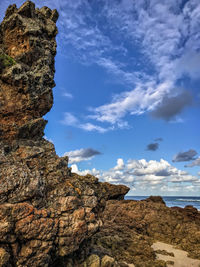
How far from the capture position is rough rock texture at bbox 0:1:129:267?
370 inches

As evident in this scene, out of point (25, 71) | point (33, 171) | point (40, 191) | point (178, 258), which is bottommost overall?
point (178, 258)

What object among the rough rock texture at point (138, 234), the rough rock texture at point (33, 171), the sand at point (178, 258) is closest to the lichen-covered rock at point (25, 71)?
the rough rock texture at point (33, 171)

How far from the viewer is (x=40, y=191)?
11070 mm

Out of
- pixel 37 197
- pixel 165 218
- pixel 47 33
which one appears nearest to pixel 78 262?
pixel 37 197

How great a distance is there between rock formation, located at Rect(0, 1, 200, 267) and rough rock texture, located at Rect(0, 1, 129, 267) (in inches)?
1.7

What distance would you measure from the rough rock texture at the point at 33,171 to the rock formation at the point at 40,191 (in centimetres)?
4

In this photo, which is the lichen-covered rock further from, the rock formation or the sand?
the sand

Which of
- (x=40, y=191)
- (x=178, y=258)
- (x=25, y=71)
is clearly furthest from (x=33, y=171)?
(x=178, y=258)

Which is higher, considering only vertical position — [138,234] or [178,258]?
[138,234]

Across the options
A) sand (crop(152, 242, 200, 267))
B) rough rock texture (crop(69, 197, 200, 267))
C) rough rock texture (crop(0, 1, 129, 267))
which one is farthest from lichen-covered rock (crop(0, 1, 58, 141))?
sand (crop(152, 242, 200, 267))

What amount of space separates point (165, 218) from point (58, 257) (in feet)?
60.4

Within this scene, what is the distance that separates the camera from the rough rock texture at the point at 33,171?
9396mm

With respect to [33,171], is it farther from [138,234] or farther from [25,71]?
[138,234]

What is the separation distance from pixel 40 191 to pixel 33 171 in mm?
1660
